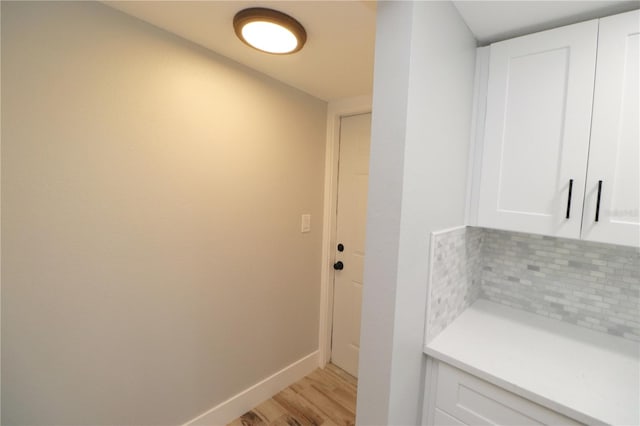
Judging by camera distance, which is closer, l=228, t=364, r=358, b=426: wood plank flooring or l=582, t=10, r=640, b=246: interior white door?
l=582, t=10, r=640, b=246: interior white door

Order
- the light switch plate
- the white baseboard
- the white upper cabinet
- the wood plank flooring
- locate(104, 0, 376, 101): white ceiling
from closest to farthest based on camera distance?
the white upper cabinet
locate(104, 0, 376, 101): white ceiling
the white baseboard
the wood plank flooring
the light switch plate

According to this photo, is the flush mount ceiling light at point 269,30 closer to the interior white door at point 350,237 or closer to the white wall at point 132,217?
the white wall at point 132,217

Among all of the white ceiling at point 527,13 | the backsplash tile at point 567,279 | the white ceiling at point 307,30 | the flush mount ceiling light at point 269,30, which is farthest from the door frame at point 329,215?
the backsplash tile at point 567,279

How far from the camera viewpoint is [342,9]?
3.62 feet

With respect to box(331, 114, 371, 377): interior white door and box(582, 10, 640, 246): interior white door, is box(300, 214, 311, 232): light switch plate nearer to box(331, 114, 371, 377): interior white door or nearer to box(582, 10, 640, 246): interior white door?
box(331, 114, 371, 377): interior white door

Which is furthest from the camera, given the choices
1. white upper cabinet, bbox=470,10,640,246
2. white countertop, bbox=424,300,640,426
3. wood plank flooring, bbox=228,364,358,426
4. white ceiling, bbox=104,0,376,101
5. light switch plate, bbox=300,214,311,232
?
light switch plate, bbox=300,214,311,232

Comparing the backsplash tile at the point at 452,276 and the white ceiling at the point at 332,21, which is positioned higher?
Answer: the white ceiling at the point at 332,21

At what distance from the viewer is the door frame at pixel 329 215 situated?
218 centimetres

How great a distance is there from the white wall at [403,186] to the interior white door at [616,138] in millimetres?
491

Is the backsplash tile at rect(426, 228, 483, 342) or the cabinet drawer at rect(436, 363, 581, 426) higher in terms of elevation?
the backsplash tile at rect(426, 228, 483, 342)

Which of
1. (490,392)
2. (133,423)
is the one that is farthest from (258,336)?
(490,392)

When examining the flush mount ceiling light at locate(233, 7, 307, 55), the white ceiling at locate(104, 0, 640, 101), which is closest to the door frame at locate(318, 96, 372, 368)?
the white ceiling at locate(104, 0, 640, 101)

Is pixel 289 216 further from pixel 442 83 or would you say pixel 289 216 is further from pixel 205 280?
pixel 442 83

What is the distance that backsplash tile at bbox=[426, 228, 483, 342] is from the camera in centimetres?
112
